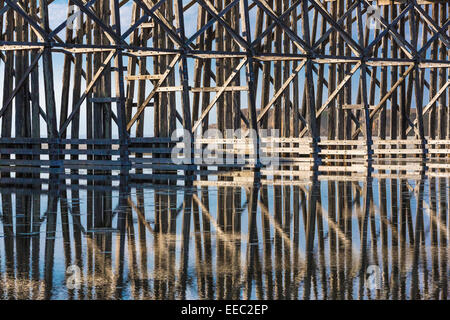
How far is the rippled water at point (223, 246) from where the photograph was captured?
7023mm

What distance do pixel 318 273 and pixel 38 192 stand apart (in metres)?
9.74

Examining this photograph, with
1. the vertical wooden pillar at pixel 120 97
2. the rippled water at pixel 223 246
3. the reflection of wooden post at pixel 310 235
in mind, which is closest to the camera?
the rippled water at pixel 223 246

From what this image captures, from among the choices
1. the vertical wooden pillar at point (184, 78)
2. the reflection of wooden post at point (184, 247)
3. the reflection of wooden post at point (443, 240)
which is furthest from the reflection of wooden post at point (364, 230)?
the vertical wooden pillar at point (184, 78)

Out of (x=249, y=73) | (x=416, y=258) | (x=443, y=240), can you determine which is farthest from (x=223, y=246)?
(x=249, y=73)

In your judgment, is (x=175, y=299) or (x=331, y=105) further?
(x=331, y=105)

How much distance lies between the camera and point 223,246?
9328 millimetres

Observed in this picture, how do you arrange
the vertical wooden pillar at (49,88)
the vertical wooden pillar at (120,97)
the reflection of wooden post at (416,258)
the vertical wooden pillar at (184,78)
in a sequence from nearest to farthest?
the reflection of wooden post at (416,258)
the vertical wooden pillar at (49,88)
the vertical wooden pillar at (120,97)
the vertical wooden pillar at (184,78)

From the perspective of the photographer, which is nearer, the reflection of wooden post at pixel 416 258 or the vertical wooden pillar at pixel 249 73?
the reflection of wooden post at pixel 416 258

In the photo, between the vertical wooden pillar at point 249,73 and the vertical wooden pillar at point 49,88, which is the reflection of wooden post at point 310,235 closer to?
the vertical wooden pillar at point 249,73

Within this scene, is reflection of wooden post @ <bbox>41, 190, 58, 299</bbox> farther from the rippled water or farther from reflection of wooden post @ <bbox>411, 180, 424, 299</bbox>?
reflection of wooden post @ <bbox>411, 180, 424, 299</bbox>

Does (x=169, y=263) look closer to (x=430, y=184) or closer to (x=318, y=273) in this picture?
(x=318, y=273)

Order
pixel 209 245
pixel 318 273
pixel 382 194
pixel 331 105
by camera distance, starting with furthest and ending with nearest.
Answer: pixel 331 105 → pixel 382 194 → pixel 209 245 → pixel 318 273
